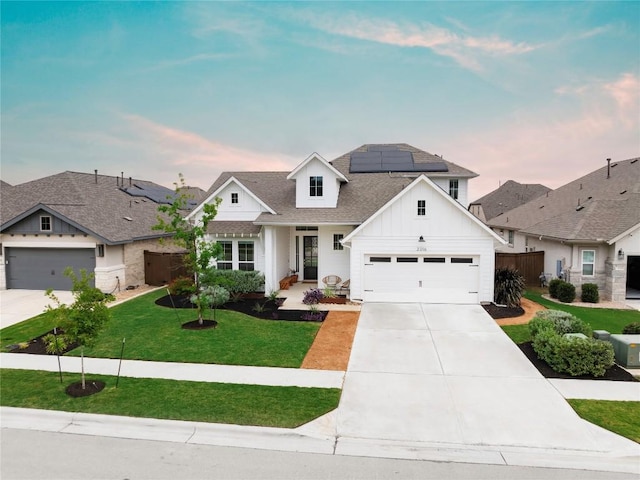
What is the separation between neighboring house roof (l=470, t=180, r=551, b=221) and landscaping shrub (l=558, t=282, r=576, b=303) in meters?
21.3

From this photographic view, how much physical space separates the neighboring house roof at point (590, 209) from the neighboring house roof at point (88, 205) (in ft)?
70.1

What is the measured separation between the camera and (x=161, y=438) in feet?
21.3

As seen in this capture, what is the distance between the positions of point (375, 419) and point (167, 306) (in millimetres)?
11775

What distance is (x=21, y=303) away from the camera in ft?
54.9

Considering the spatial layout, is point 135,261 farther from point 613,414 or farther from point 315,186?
point 613,414

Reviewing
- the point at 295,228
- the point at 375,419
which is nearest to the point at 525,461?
the point at 375,419

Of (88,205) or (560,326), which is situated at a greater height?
(88,205)

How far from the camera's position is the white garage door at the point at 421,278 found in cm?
1606

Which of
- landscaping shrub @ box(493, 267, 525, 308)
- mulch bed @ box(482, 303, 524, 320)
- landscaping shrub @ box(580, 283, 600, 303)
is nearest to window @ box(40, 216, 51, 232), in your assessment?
mulch bed @ box(482, 303, 524, 320)

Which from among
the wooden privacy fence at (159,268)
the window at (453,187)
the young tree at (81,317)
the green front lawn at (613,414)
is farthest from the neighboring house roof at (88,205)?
the green front lawn at (613,414)

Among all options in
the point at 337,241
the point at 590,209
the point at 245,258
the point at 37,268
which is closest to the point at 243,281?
the point at 245,258

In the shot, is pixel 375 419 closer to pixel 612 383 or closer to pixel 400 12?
pixel 612 383

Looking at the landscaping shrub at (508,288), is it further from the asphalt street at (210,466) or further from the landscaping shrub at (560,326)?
the asphalt street at (210,466)

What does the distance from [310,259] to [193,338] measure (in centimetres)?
964
